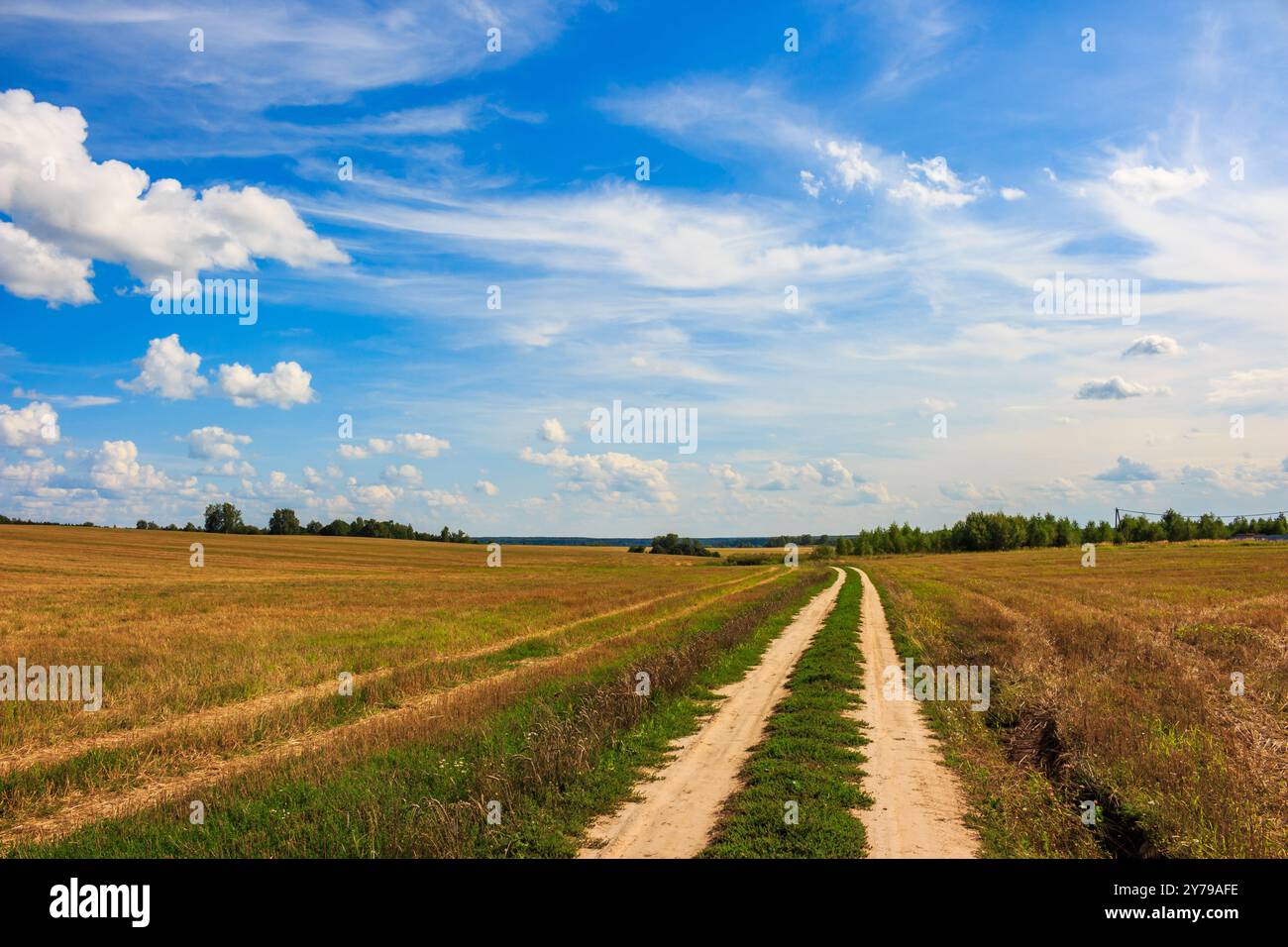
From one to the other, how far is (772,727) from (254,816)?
816 centimetres

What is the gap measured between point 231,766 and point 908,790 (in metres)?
10.8

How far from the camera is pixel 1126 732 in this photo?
10.6 m

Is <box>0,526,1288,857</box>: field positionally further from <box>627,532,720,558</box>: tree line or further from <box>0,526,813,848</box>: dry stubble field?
<box>627,532,720,558</box>: tree line

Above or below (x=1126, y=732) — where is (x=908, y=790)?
below

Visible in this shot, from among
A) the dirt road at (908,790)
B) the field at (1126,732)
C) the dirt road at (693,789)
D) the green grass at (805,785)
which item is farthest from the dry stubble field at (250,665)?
the field at (1126,732)

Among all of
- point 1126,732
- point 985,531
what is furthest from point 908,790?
point 985,531

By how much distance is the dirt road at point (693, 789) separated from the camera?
25.8ft

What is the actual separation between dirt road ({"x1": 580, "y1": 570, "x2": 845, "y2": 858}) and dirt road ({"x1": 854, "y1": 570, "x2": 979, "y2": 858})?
1.86 metres

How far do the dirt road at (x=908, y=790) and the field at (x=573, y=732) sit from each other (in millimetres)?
209

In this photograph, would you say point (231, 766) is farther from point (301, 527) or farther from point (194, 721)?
point (301, 527)

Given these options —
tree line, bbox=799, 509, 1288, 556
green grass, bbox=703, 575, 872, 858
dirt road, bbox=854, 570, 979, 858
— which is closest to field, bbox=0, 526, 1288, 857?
green grass, bbox=703, 575, 872, 858

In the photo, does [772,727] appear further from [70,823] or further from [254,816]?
[70,823]

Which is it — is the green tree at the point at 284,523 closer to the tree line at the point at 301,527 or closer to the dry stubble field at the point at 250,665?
the tree line at the point at 301,527
